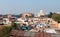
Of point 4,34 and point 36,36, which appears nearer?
point 4,34

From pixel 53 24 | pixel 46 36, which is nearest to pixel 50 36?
pixel 46 36

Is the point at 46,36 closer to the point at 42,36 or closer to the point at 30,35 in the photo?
the point at 42,36

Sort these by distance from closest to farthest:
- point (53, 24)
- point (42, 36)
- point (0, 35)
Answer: point (0, 35) < point (42, 36) < point (53, 24)

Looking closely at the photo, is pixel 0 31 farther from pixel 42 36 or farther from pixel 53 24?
pixel 53 24

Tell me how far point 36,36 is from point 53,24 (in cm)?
903

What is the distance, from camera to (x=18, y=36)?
17.6 ft

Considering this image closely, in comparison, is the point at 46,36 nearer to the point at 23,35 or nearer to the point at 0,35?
the point at 23,35

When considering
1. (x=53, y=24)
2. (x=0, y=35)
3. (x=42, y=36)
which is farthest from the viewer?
(x=53, y=24)

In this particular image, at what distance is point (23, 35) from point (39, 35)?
1.48 feet

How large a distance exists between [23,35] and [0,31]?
111cm

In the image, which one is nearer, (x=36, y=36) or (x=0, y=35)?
(x=0, y=35)

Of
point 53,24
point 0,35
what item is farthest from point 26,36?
point 53,24

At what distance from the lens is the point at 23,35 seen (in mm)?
5434

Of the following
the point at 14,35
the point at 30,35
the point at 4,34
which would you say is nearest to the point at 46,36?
the point at 30,35
